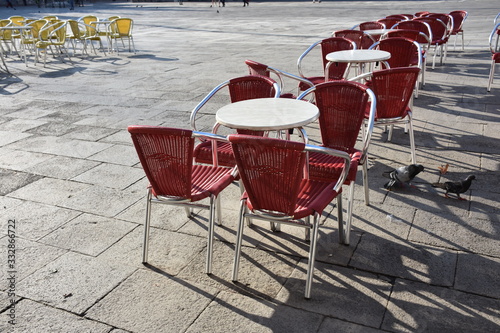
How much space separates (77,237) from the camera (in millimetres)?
3559

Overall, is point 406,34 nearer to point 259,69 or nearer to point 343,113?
point 259,69

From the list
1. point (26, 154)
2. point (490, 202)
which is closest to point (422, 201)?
point (490, 202)

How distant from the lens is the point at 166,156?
2830mm

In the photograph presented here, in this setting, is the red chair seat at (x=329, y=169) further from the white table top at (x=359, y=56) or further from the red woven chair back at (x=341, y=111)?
the white table top at (x=359, y=56)

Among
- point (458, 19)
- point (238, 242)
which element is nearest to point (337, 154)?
point (238, 242)

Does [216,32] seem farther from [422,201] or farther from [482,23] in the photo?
[422,201]

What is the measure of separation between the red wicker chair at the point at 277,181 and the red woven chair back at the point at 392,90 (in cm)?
166

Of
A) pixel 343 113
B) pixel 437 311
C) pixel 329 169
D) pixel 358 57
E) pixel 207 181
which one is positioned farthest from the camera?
pixel 358 57

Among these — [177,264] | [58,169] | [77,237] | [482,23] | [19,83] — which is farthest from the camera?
[482,23]

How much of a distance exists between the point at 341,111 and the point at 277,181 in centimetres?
135

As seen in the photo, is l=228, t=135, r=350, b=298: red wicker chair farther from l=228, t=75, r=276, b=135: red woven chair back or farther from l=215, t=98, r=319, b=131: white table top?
l=228, t=75, r=276, b=135: red woven chair back

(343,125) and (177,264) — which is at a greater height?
(343,125)

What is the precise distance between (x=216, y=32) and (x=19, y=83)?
9616 millimetres

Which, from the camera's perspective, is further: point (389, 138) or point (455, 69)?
point (455, 69)
